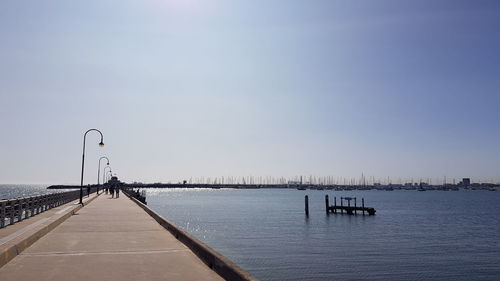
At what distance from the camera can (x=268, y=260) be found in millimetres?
26219

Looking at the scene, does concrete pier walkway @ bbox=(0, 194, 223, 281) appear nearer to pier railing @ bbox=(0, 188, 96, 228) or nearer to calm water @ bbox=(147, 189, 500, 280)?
pier railing @ bbox=(0, 188, 96, 228)

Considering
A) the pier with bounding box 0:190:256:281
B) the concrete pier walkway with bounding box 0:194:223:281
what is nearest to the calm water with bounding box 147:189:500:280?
the pier with bounding box 0:190:256:281

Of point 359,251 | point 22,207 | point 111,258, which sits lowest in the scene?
point 359,251

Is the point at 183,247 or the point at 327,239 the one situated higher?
the point at 183,247

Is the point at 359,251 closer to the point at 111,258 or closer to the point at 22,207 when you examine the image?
the point at 22,207

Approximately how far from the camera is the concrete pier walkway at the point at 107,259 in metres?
9.17

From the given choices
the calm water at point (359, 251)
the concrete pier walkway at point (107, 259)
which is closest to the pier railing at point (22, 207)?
the concrete pier walkway at point (107, 259)

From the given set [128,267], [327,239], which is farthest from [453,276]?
[128,267]

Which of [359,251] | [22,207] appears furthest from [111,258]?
[359,251]

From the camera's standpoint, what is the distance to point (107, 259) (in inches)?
441

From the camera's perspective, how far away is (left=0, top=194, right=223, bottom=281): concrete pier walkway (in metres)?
9.17

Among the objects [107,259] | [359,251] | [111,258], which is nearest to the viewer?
[107,259]

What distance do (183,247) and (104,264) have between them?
11.5 feet

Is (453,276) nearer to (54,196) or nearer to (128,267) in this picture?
(128,267)
